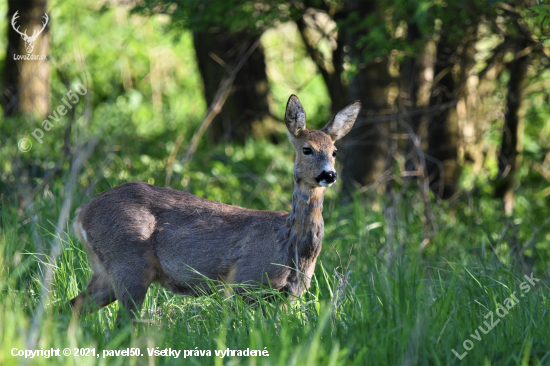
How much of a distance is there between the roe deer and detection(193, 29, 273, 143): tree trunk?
4.94m

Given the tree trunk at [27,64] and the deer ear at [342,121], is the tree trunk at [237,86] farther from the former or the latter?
the deer ear at [342,121]

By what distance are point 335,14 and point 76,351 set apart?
541 cm

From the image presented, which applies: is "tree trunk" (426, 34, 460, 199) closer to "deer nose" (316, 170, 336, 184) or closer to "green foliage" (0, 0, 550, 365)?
"green foliage" (0, 0, 550, 365)

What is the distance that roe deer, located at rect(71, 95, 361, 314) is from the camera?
3857mm

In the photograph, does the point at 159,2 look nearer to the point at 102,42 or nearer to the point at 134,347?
the point at 134,347

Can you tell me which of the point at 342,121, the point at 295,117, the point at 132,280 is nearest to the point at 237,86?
the point at 342,121

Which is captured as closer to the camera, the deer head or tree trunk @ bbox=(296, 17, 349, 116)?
the deer head

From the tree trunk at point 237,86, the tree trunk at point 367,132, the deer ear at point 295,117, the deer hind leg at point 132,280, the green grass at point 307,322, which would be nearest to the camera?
the green grass at point 307,322

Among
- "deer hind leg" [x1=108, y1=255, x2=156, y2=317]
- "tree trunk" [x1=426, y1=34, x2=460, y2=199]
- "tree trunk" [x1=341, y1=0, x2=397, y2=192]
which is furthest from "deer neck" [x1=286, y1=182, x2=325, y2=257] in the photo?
"tree trunk" [x1=426, y1=34, x2=460, y2=199]

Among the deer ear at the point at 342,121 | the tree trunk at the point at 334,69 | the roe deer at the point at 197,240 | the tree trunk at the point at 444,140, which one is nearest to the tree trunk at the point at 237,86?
the tree trunk at the point at 334,69

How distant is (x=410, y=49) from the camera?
19.2ft

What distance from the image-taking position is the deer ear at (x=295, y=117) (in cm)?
411

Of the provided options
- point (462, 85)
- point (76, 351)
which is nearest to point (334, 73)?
point (462, 85)

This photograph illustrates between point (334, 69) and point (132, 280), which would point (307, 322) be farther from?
point (334, 69)
